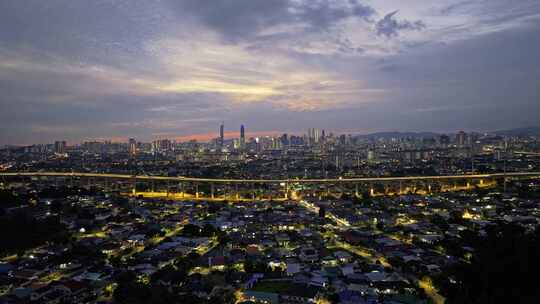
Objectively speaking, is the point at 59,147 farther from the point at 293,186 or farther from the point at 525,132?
the point at 525,132

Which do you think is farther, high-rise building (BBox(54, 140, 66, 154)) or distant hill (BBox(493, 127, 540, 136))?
distant hill (BBox(493, 127, 540, 136))

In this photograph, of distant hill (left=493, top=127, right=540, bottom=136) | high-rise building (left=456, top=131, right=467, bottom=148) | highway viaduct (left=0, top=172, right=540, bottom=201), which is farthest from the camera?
distant hill (left=493, top=127, right=540, bottom=136)

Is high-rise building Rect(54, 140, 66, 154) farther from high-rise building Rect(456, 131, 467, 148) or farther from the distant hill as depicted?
the distant hill

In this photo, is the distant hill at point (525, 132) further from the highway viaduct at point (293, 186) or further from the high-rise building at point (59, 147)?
the high-rise building at point (59, 147)

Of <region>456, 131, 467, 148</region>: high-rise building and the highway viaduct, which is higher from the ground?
<region>456, 131, 467, 148</region>: high-rise building

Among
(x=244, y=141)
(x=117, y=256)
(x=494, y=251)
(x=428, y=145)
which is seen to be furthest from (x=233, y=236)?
(x=244, y=141)

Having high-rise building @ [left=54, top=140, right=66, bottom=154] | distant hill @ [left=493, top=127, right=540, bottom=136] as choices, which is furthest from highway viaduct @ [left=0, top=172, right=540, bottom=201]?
distant hill @ [left=493, top=127, right=540, bottom=136]

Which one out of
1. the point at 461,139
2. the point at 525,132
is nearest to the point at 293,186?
the point at 461,139

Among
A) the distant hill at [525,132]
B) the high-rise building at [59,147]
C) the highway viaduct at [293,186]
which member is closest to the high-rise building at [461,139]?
the distant hill at [525,132]

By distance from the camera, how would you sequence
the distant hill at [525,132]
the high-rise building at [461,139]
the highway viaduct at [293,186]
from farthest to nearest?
the distant hill at [525,132] → the high-rise building at [461,139] → the highway viaduct at [293,186]
